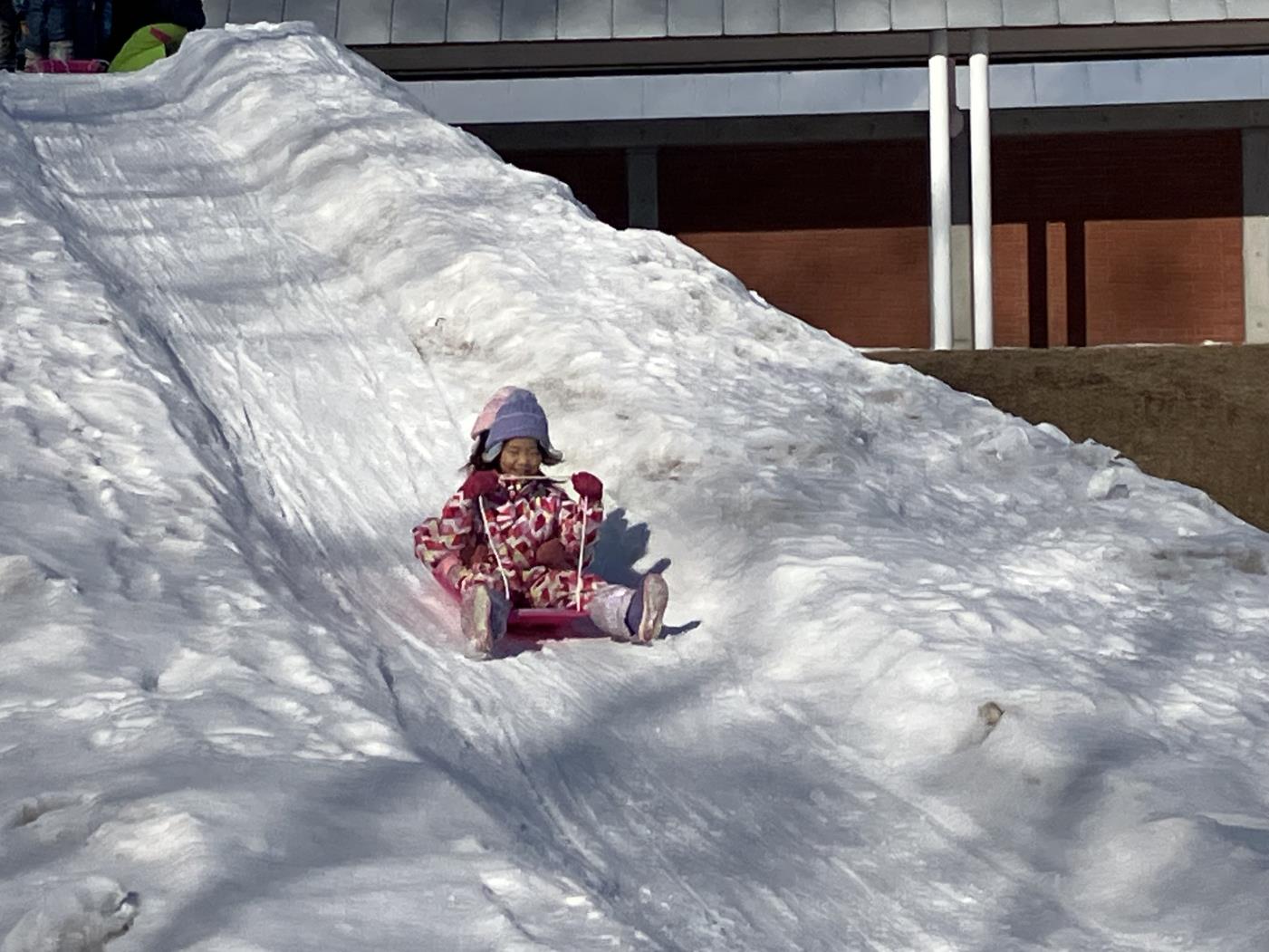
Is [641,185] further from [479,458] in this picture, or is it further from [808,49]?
[479,458]

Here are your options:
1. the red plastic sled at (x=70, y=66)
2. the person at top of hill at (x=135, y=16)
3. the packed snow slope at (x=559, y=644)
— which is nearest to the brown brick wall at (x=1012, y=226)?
the person at top of hill at (x=135, y=16)

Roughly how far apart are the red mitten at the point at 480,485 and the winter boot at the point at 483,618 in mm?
588

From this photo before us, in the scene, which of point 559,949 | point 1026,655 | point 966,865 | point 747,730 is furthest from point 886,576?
point 559,949

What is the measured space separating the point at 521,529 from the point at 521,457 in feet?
0.82

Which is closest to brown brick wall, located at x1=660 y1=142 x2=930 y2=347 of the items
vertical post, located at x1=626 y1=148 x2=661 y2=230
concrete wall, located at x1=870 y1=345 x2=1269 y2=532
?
vertical post, located at x1=626 y1=148 x2=661 y2=230

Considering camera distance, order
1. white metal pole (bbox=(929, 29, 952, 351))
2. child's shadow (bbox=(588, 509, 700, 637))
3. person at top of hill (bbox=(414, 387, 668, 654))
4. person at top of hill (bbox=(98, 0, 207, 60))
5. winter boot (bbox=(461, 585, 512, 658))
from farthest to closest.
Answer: white metal pole (bbox=(929, 29, 952, 351))
person at top of hill (bbox=(98, 0, 207, 60))
child's shadow (bbox=(588, 509, 700, 637))
person at top of hill (bbox=(414, 387, 668, 654))
winter boot (bbox=(461, 585, 512, 658))

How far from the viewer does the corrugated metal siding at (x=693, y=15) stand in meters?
13.0

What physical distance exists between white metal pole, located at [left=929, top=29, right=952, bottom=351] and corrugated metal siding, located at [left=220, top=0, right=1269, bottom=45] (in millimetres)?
391

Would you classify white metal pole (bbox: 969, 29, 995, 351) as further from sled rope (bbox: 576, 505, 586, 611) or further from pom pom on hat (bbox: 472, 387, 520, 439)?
sled rope (bbox: 576, 505, 586, 611)

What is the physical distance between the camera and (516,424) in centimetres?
515

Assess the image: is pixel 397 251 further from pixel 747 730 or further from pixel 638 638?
pixel 747 730

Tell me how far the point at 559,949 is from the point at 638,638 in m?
2.17

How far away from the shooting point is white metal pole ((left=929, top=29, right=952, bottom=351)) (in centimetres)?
1314

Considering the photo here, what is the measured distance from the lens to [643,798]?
3592mm
